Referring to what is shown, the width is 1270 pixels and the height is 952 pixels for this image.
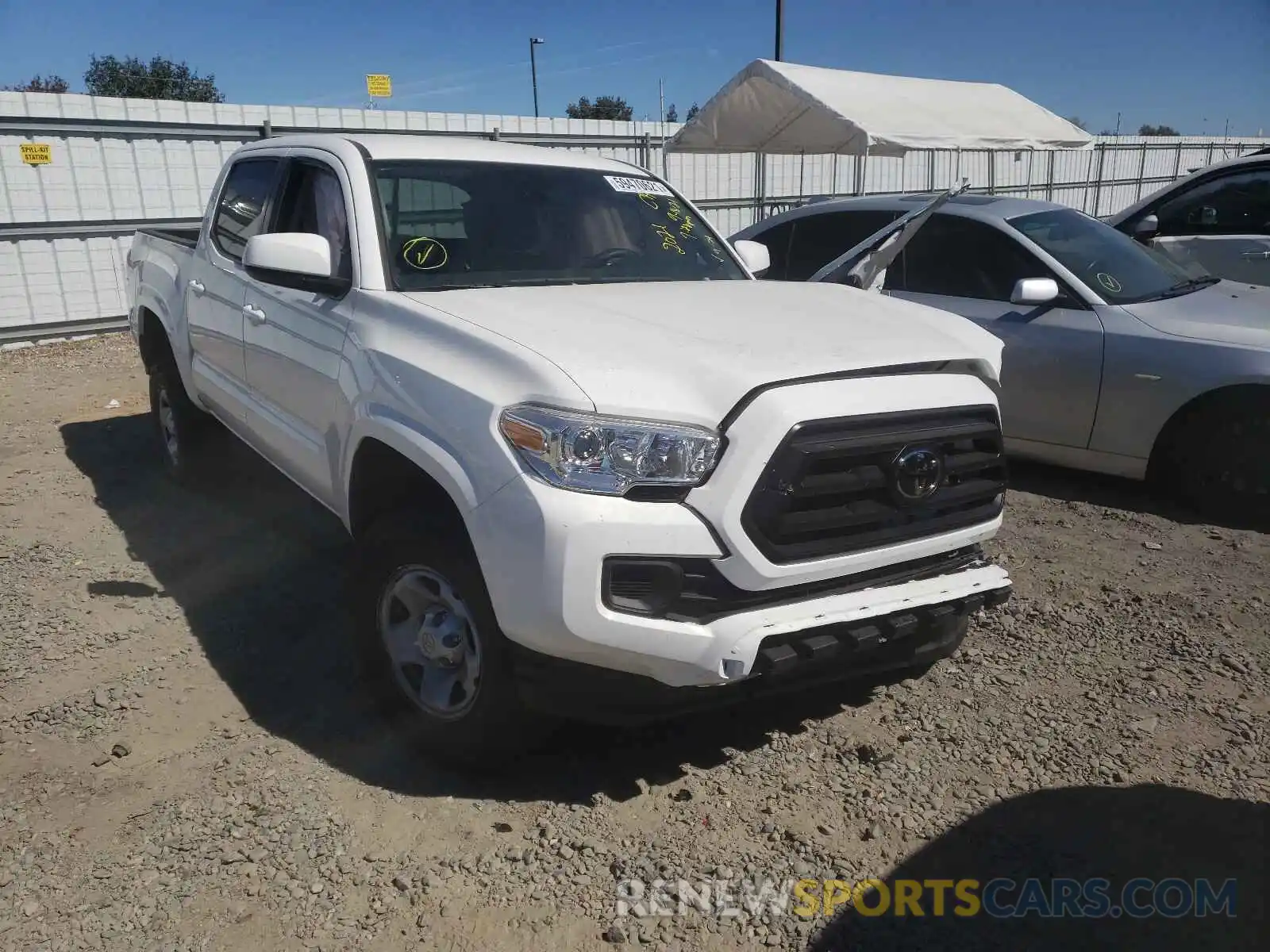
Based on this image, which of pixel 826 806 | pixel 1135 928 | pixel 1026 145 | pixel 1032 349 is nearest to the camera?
pixel 1135 928

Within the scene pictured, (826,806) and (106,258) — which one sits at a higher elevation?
(106,258)

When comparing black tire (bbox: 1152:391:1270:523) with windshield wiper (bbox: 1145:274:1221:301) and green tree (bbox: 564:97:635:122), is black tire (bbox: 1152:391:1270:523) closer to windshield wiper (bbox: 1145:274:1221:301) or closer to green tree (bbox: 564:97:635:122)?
windshield wiper (bbox: 1145:274:1221:301)

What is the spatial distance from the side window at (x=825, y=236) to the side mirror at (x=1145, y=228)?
2.13 metres

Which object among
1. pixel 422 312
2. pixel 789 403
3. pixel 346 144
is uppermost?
pixel 346 144

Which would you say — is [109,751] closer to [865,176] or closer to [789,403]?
[789,403]

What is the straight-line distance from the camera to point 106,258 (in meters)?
10.9

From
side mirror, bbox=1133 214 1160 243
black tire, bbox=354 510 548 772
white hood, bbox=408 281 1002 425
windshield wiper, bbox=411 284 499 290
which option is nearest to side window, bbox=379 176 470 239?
windshield wiper, bbox=411 284 499 290

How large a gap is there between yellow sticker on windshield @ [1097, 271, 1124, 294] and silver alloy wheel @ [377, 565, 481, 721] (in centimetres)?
423

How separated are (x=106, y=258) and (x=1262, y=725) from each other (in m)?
11.5

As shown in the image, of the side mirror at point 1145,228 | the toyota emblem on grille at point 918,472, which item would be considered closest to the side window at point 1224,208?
the side mirror at point 1145,228

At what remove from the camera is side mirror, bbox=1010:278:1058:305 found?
5.09 metres

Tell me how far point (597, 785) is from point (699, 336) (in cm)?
136

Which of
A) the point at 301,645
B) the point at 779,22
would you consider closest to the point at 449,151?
the point at 301,645

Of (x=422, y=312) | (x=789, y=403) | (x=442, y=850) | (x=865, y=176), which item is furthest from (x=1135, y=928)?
(x=865, y=176)
